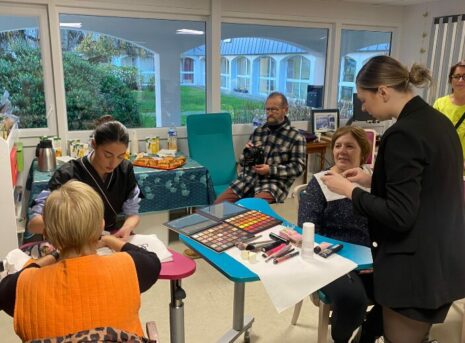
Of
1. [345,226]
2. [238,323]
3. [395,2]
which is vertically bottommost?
[238,323]

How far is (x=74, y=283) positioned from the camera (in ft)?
3.41

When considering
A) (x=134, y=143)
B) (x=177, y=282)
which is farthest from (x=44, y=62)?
(x=177, y=282)

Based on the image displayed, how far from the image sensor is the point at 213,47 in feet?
13.3

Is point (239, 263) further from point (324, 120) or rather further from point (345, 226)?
point (324, 120)

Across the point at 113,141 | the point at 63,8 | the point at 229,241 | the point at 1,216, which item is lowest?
the point at 1,216

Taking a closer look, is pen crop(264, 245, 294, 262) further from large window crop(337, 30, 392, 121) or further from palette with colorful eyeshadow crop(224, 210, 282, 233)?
large window crop(337, 30, 392, 121)

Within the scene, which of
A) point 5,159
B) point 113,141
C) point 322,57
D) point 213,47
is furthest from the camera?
point 322,57

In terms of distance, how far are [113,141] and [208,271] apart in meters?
1.48

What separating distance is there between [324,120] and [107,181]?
3279 mm

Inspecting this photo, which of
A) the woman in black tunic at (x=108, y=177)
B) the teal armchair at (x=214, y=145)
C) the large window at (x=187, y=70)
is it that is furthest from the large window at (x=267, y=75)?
the woman in black tunic at (x=108, y=177)

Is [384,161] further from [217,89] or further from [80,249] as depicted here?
[217,89]

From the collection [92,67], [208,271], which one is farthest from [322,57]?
[208,271]

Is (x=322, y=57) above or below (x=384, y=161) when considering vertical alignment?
above

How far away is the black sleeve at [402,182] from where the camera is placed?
3.88 feet
